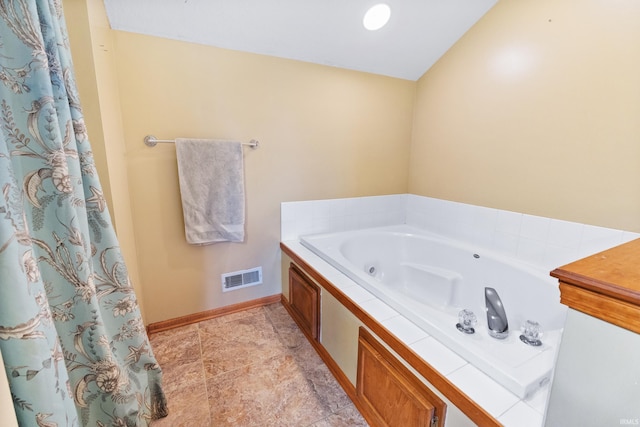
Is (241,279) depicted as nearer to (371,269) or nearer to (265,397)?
(265,397)

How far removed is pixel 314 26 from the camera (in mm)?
1736

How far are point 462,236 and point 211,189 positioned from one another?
1.92m

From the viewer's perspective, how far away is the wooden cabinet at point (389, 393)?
0.90 meters

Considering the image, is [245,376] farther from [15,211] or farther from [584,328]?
[584,328]

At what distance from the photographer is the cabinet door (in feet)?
5.31

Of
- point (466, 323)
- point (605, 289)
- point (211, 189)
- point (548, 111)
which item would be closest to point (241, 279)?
point (211, 189)

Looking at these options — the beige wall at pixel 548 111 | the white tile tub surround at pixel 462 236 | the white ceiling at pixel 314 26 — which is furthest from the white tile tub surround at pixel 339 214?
the white ceiling at pixel 314 26

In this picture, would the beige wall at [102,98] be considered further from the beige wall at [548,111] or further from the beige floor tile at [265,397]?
the beige wall at [548,111]

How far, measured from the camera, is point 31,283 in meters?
0.56

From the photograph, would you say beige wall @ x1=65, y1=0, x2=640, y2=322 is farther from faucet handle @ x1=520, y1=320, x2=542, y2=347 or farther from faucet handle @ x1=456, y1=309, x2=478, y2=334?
faucet handle @ x1=456, y1=309, x2=478, y2=334

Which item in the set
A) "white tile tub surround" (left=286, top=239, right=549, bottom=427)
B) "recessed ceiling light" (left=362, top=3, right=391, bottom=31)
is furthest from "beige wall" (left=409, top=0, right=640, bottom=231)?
"white tile tub surround" (left=286, top=239, right=549, bottom=427)

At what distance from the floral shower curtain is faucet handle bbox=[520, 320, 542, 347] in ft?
5.79

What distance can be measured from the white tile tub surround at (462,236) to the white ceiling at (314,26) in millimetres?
1125

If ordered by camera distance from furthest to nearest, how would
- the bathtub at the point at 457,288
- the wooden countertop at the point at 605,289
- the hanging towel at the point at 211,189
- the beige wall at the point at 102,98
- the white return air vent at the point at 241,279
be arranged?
1. the white return air vent at the point at 241,279
2. the hanging towel at the point at 211,189
3. the beige wall at the point at 102,98
4. the bathtub at the point at 457,288
5. the wooden countertop at the point at 605,289
